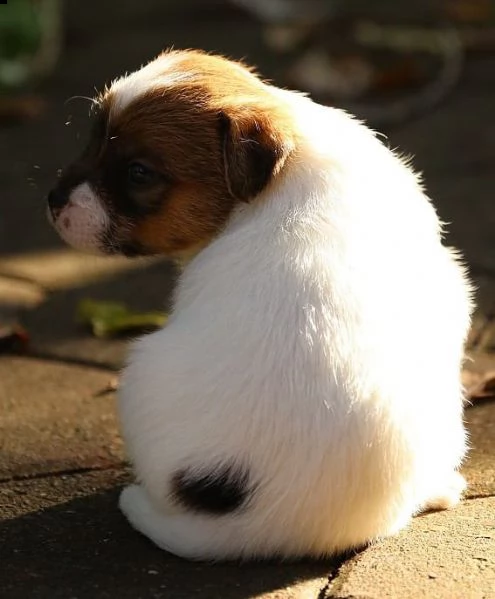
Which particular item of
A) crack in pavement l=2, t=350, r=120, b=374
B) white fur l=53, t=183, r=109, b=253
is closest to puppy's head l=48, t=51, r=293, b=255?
white fur l=53, t=183, r=109, b=253

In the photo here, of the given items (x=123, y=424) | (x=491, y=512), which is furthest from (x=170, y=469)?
(x=491, y=512)

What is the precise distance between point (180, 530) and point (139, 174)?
3.53 ft

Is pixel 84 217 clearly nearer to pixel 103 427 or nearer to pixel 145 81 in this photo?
pixel 145 81

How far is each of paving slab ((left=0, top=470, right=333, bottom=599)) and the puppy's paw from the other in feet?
1.55

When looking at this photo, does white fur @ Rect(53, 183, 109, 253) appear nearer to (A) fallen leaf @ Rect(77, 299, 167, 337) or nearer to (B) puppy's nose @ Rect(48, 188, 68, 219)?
(B) puppy's nose @ Rect(48, 188, 68, 219)

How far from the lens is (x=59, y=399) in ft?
15.3

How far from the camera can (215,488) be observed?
10.6 ft

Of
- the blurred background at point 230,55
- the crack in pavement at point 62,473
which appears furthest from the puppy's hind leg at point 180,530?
the blurred background at point 230,55

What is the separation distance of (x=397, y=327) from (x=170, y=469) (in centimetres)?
71

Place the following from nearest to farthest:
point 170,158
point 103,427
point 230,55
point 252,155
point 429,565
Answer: point 429,565
point 252,155
point 170,158
point 103,427
point 230,55

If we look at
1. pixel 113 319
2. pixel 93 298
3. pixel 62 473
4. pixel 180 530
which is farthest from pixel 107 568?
pixel 93 298

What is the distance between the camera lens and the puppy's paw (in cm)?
373

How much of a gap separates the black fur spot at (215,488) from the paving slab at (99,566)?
22cm

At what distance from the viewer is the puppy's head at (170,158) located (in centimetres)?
364
